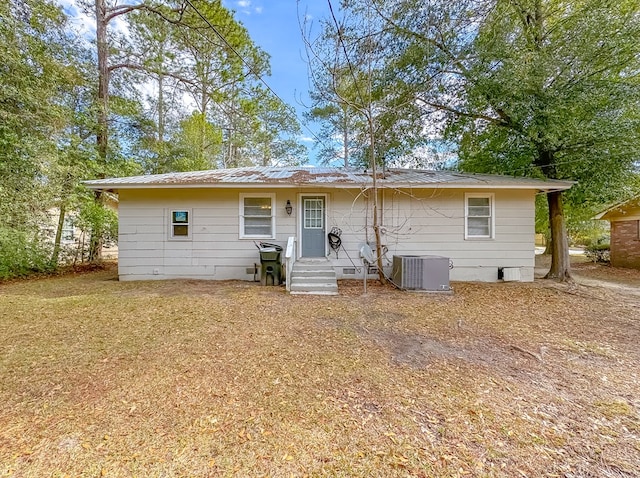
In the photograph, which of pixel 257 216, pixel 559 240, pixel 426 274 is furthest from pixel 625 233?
pixel 257 216

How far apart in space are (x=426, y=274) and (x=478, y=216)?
2673mm

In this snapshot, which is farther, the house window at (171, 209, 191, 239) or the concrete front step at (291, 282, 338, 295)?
the house window at (171, 209, 191, 239)

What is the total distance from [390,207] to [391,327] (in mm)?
4261

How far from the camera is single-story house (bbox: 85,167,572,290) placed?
25.1ft

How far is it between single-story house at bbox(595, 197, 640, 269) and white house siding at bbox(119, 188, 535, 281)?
22.6 feet

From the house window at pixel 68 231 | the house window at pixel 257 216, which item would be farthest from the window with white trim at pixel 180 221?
the house window at pixel 68 231

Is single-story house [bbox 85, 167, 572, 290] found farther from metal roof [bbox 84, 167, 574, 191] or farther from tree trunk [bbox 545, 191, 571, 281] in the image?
tree trunk [bbox 545, 191, 571, 281]

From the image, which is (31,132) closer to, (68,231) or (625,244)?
(68,231)

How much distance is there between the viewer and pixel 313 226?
7.89 m

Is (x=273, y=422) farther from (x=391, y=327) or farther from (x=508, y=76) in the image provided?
(x=508, y=76)

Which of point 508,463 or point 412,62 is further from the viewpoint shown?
point 412,62

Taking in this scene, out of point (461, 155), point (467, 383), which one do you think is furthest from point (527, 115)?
point (467, 383)

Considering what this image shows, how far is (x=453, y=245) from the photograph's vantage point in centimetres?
776

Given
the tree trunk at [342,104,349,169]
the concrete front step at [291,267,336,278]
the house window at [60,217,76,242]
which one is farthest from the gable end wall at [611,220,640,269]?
the house window at [60,217,76,242]
